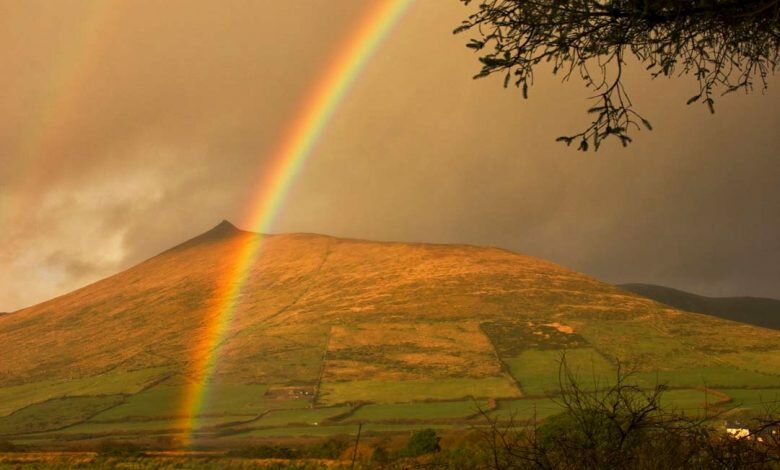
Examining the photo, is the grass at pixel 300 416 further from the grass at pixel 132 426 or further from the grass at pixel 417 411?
the grass at pixel 132 426

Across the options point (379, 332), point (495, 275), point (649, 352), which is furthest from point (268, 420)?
point (495, 275)

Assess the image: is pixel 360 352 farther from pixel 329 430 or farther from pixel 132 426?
pixel 329 430

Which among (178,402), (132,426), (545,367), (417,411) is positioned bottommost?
(132,426)

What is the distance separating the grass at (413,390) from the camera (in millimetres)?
94812

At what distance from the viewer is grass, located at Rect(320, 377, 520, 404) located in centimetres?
9481

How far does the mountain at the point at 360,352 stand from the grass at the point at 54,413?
0.51 metres

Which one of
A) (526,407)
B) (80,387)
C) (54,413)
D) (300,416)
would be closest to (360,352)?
(300,416)

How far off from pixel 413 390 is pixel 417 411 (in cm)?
1458

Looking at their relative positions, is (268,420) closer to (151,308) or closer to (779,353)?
(779,353)

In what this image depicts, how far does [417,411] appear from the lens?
283 feet

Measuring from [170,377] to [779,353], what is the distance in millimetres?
110455

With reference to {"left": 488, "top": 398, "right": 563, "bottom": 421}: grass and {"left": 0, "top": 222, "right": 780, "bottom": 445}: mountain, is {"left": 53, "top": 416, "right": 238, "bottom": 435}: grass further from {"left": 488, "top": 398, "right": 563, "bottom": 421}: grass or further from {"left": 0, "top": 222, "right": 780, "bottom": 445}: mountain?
{"left": 488, "top": 398, "right": 563, "bottom": 421}: grass

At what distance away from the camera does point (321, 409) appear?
3600 inches

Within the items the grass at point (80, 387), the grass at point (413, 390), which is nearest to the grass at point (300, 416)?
the grass at point (413, 390)
